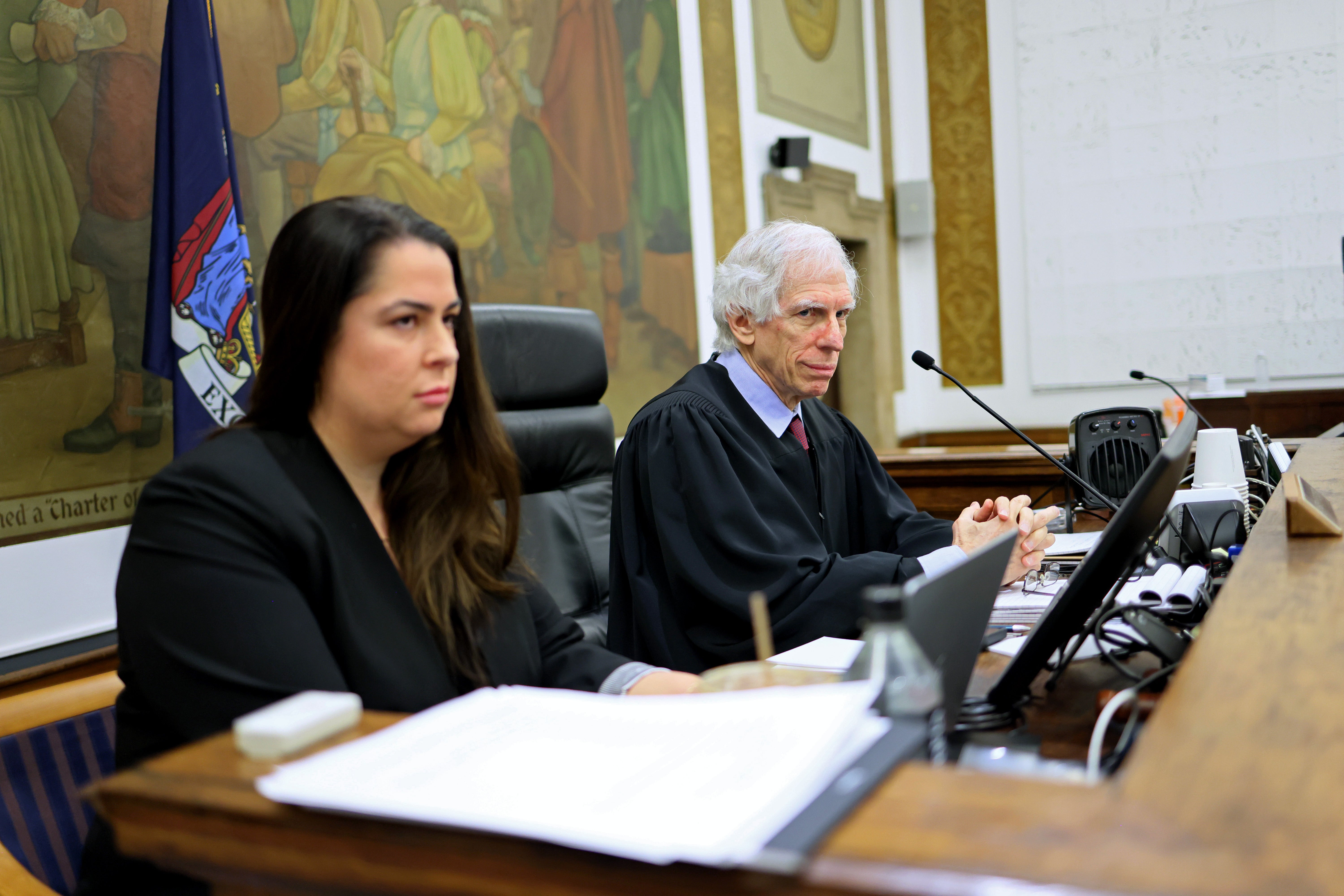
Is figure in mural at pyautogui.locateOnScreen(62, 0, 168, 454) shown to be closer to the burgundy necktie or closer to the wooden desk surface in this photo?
the burgundy necktie

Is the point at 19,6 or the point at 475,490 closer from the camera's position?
the point at 475,490

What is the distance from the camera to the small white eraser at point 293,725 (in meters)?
0.79

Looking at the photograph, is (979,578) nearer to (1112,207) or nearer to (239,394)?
(239,394)

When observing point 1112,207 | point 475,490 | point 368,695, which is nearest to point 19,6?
point 475,490

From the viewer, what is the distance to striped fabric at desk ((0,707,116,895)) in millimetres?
1373

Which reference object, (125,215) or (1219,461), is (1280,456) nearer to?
(1219,461)

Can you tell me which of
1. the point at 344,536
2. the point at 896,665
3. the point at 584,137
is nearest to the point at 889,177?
the point at 584,137

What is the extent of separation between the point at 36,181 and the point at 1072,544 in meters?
2.54

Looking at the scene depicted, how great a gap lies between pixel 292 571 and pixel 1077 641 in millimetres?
1002

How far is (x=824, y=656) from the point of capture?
5.03 feet

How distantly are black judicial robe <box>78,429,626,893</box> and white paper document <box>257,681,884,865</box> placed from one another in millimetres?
347

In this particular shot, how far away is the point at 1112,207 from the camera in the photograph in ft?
26.5

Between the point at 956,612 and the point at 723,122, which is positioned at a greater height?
the point at 723,122

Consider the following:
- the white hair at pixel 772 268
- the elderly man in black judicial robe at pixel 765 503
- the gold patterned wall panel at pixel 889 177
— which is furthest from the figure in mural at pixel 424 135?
the gold patterned wall panel at pixel 889 177
